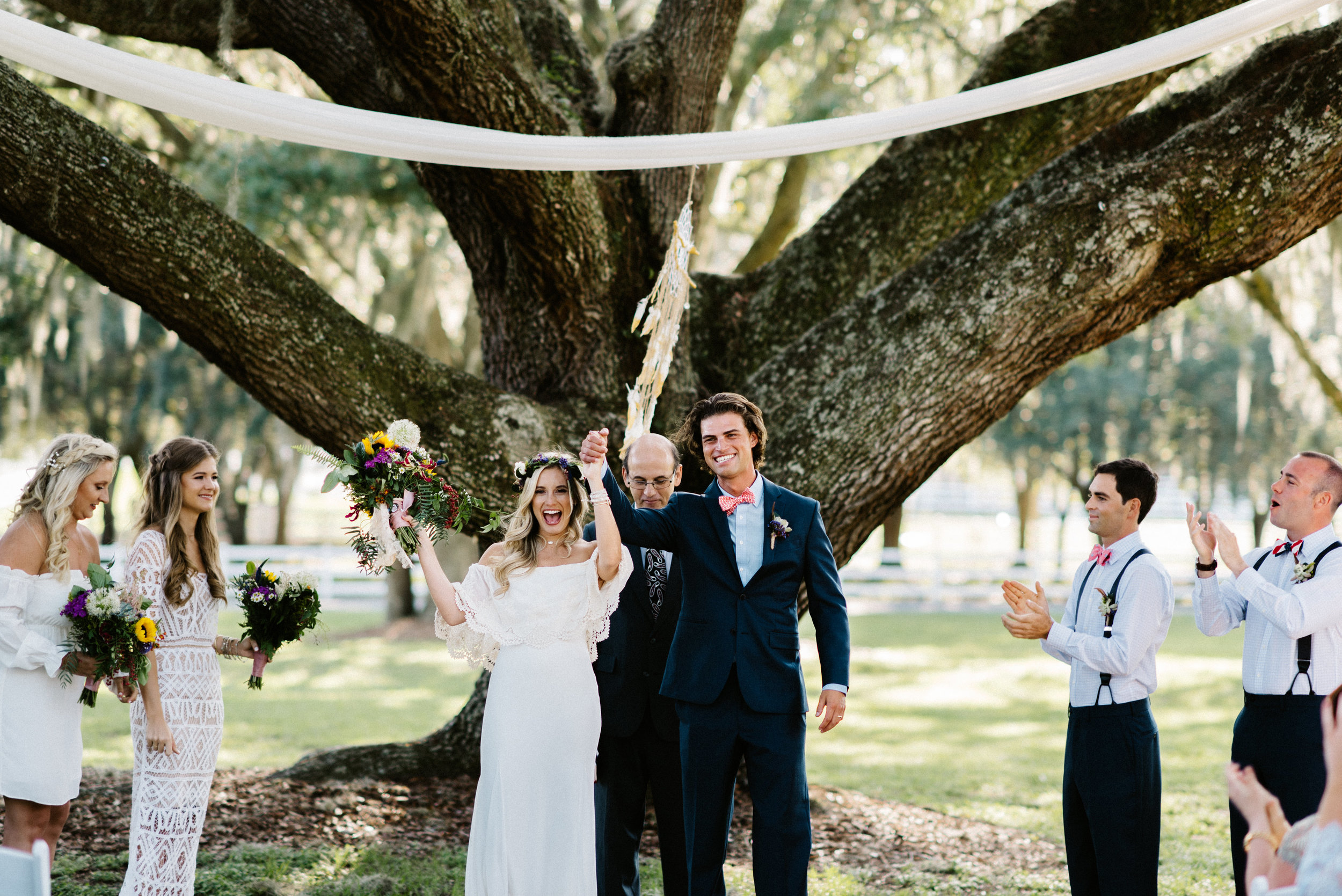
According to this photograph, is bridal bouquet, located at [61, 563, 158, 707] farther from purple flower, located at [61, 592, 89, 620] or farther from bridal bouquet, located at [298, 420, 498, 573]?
bridal bouquet, located at [298, 420, 498, 573]

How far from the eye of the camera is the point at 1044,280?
5.11 meters

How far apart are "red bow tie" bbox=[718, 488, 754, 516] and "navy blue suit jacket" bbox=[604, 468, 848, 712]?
2cm

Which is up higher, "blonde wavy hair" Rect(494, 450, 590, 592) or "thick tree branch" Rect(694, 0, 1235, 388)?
"thick tree branch" Rect(694, 0, 1235, 388)

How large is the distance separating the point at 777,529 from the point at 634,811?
1236mm

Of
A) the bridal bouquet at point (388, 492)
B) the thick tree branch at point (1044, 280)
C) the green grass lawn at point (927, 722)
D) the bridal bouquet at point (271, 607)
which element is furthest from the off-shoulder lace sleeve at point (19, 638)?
the thick tree branch at point (1044, 280)

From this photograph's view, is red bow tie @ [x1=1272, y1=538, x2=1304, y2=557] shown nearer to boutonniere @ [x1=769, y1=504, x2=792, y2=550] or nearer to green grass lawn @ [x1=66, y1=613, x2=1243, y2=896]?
boutonniere @ [x1=769, y1=504, x2=792, y2=550]

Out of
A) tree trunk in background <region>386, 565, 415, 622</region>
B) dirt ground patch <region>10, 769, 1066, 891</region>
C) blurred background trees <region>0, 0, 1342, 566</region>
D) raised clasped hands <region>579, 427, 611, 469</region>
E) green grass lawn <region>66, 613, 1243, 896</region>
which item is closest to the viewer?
raised clasped hands <region>579, 427, 611, 469</region>

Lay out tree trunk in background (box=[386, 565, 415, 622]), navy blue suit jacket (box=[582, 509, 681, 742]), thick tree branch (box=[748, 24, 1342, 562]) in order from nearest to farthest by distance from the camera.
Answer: navy blue suit jacket (box=[582, 509, 681, 742])
thick tree branch (box=[748, 24, 1342, 562])
tree trunk in background (box=[386, 565, 415, 622])

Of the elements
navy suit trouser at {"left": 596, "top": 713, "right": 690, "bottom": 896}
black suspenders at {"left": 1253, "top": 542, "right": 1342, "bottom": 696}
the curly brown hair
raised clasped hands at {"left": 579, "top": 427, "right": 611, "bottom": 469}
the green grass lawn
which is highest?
the curly brown hair

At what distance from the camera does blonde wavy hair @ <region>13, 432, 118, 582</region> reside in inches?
157

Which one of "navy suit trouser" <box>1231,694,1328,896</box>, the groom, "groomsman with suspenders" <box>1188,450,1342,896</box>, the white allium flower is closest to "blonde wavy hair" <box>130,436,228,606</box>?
the white allium flower

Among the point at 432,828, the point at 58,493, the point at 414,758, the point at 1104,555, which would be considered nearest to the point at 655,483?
the point at 1104,555

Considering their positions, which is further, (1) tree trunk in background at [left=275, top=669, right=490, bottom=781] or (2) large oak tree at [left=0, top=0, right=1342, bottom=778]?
(1) tree trunk in background at [left=275, top=669, right=490, bottom=781]

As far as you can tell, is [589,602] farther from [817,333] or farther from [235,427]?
[235,427]
